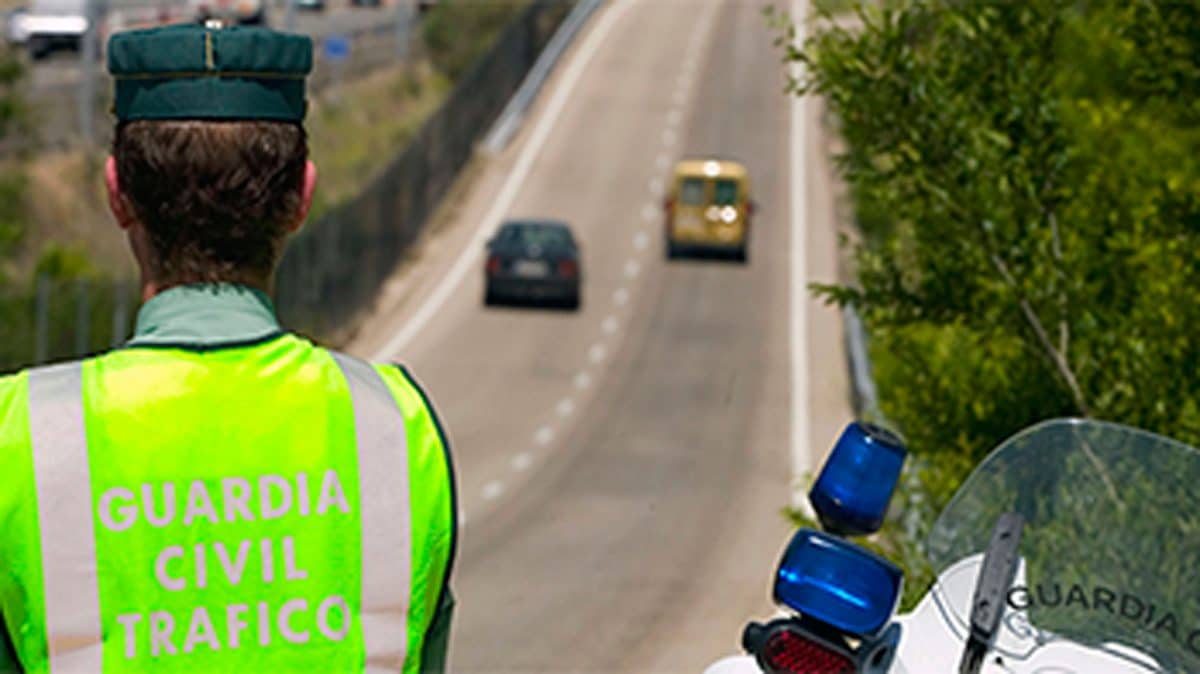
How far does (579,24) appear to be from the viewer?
6738cm

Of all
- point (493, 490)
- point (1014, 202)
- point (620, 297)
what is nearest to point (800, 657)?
point (1014, 202)

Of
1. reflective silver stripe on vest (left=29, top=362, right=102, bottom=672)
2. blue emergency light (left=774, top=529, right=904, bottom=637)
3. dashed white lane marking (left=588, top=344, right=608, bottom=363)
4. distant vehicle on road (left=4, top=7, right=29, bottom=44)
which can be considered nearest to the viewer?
reflective silver stripe on vest (left=29, top=362, right=102, bottom=672)

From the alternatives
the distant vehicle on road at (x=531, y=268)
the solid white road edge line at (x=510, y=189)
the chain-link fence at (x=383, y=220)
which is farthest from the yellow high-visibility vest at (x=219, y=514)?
the distant vehicle on road at (x=531, y=268)

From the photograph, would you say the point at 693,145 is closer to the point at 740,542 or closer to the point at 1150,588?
the point at 740,542

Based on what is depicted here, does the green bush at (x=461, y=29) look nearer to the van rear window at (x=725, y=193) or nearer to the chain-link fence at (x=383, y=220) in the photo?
the chain-link fence at (x=383, y=220)

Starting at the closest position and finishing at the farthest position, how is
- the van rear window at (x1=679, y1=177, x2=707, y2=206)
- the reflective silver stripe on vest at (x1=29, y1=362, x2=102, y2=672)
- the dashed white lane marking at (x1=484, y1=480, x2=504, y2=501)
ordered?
1. the reflective silver stripe on vest at (x1=29, y1=362, x2=102, y2=672)
2. the dashed white lane marking at (x1=484, y1=480, x2=504, y2=501)
3. the van rear window at (x1=679, y1=177, x2=707, y2=206)

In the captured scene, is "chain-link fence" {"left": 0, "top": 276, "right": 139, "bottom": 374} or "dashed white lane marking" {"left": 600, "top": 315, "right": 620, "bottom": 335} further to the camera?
"dashed white lane marking" {"left": 600, "top": 315, "right": 620, "bottom": 335}

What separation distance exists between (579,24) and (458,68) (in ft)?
15.8

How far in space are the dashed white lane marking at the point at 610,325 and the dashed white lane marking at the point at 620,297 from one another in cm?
120

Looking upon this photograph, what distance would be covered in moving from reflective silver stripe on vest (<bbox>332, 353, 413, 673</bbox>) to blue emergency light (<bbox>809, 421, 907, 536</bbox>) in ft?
3.34

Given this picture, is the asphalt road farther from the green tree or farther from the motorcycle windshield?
the motorcycle windshield

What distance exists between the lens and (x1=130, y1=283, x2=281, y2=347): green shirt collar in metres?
2.39

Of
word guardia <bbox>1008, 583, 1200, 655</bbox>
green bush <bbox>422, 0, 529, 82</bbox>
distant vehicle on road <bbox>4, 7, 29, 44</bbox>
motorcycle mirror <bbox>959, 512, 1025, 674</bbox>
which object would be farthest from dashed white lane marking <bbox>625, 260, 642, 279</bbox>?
motorcycle mirror <bbox>959, 512, 1025, 674</bbox>

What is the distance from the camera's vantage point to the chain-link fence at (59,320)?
73.7 feet
